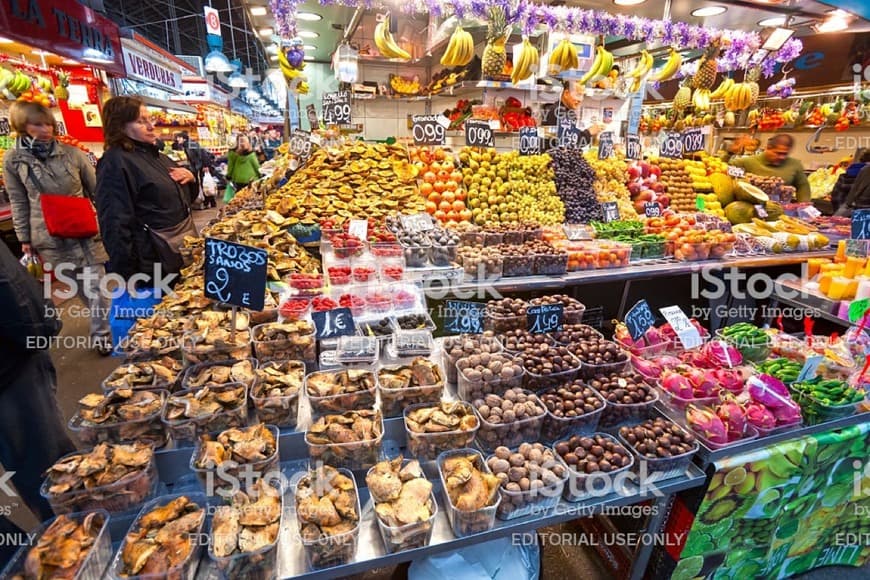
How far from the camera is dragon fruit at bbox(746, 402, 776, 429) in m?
1.61

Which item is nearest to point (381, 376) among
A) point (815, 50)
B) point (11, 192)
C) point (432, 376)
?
point (432, 376)

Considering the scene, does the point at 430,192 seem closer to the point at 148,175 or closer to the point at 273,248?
the point at 273,248

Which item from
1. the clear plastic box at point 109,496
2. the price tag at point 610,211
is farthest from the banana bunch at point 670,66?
the clear plastic box at point 109,496

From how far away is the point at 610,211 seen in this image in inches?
158

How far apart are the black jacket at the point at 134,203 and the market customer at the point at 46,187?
1.49 metres

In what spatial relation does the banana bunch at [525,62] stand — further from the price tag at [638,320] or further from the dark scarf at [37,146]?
the dark scarf at [37,146]

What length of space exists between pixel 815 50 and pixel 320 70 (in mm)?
14328

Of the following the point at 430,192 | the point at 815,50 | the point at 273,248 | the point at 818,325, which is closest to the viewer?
the point at 273,248

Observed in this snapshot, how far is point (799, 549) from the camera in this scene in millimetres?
1972

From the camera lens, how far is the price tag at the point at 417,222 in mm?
3178

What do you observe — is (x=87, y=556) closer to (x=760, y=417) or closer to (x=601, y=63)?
(x=760, y=417)

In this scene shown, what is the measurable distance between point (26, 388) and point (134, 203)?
158 cm

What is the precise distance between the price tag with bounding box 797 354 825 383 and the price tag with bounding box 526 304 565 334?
40.8 inches

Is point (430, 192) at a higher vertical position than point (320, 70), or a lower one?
lower
